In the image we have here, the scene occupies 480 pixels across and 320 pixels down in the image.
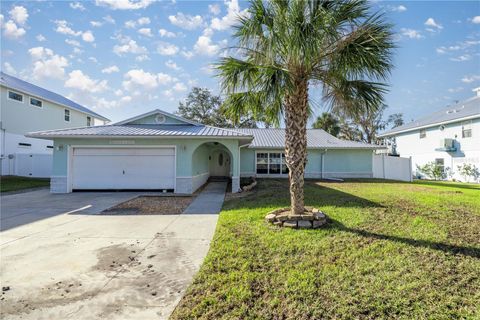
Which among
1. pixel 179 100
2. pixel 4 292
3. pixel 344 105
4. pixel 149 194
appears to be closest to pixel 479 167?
pixel 344 105

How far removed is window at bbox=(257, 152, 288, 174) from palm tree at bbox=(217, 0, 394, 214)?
12.7 m

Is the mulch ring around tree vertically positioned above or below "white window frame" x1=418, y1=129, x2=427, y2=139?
below

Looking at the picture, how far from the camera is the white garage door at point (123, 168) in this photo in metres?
12.5

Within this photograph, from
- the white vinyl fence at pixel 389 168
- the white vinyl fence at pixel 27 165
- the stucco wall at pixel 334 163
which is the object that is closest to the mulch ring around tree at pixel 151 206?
the stucco wall at pixel 334 163

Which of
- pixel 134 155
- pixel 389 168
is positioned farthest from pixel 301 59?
pixel 389 168

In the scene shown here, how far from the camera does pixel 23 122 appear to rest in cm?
1952

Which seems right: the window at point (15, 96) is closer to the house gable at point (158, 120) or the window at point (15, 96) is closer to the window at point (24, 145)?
the window at point (24, 145)

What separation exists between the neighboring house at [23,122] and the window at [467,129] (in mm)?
34602

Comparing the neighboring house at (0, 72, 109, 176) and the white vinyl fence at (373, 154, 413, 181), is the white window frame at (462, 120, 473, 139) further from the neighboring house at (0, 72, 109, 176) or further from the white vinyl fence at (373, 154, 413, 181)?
the neighboring house at (0, 72, 109, 176)

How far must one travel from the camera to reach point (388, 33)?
17.7ft

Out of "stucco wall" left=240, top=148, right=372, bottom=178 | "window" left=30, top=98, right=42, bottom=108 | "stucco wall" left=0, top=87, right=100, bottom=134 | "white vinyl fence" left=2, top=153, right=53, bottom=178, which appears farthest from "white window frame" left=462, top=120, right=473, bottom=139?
"window" left=30, top=98, right=42, bottom=108

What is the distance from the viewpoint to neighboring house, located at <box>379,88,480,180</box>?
63.9 ft

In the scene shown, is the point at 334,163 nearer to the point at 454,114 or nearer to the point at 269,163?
the point at 269,163

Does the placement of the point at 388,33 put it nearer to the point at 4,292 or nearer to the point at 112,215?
the point at 4,292
